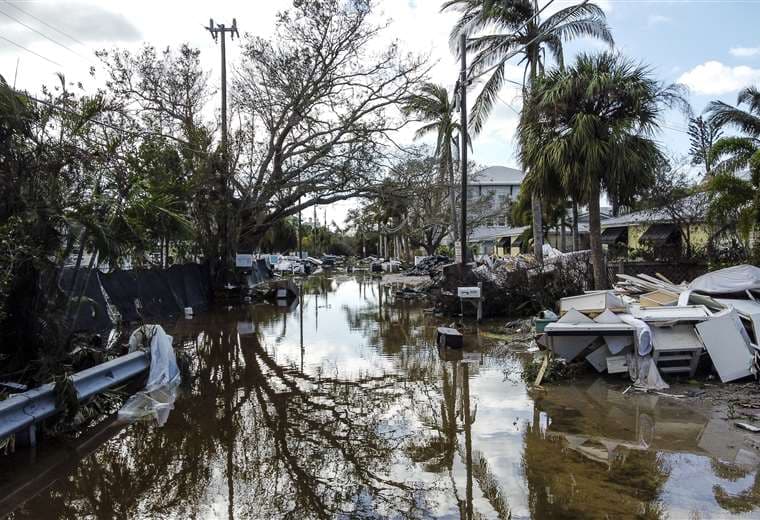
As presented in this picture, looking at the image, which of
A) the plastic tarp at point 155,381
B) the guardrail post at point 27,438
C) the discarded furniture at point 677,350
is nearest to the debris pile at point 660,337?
the discarded furniture at point 677,350

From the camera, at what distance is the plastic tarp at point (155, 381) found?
773 cm

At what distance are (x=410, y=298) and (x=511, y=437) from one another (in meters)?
19.1

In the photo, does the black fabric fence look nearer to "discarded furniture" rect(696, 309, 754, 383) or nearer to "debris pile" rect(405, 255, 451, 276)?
"discarded furniture" rect(696, 309, 754, 383)

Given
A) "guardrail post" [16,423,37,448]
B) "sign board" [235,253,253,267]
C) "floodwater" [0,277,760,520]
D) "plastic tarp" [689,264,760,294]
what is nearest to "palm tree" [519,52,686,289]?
"plastic tarp" [689,264,760,294]

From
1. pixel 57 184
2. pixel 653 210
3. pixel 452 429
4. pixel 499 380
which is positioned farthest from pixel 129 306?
pixel 653 210

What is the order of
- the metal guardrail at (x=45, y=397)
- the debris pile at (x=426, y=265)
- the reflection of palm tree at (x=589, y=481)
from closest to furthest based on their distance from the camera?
the reflection of palm tree at (x=589, y=481), the metal guardrail at (x=45, y=397), the debris pile at (x=426, y=265)

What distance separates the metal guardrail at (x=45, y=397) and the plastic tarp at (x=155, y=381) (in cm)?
39

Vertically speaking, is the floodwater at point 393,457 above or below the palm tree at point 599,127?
below

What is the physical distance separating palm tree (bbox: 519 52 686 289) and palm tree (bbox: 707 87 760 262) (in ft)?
8.75

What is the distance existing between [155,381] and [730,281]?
32.5 ft

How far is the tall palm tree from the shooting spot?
87.2 ft

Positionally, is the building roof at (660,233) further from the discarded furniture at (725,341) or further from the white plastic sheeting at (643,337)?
the white plastic sheeting at (643,337)

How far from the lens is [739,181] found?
577 inches

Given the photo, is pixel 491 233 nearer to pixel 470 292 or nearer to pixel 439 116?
pixel 439 116
